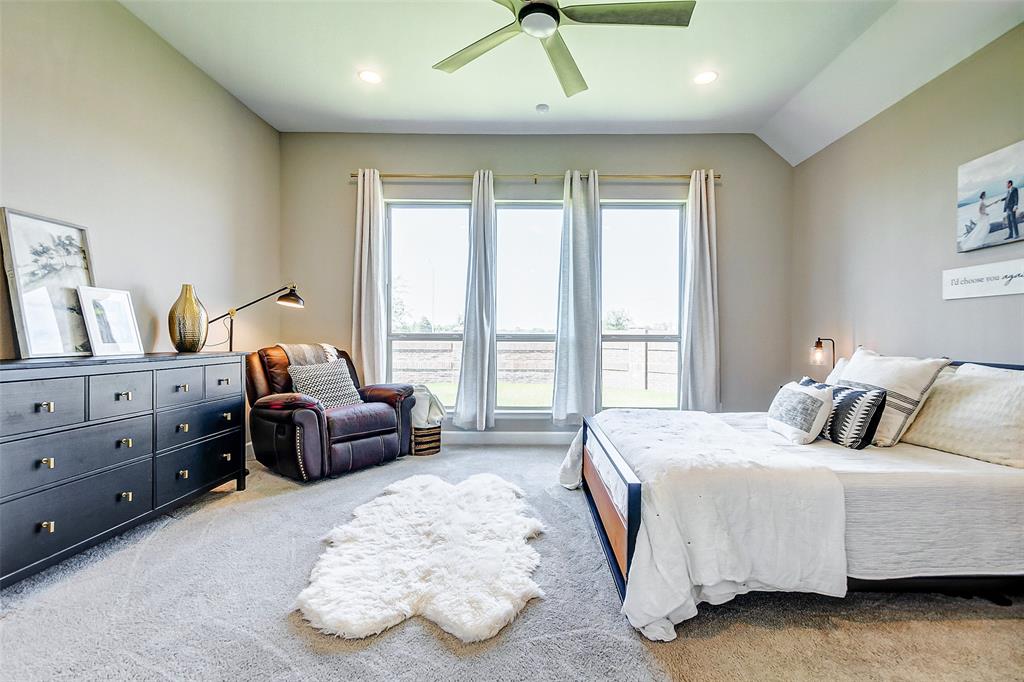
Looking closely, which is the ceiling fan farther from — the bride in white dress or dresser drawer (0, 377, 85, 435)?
dresser drawer (0, 377, 85, 435)

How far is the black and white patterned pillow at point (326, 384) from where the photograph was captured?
131 inches

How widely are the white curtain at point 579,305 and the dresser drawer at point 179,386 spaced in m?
2.82

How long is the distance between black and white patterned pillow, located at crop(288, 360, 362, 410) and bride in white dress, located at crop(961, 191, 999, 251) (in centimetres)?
428

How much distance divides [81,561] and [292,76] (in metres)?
3.32

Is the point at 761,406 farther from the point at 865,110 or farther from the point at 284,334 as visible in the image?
the point at 284,334

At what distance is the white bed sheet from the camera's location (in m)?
1.58

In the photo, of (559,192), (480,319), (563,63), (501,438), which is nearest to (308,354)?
(480,319)

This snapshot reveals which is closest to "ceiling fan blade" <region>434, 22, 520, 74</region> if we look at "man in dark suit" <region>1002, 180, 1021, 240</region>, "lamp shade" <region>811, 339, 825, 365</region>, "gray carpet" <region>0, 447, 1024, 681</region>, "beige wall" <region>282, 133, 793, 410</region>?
"beige wall" <region>282, 133, 793, 410</region>

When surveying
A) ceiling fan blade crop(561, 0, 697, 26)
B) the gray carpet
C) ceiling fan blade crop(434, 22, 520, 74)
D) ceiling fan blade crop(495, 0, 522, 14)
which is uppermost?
ceiling fan blade crop(495, 0, 522, 14)

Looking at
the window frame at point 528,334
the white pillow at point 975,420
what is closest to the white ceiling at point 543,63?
the window frame at point 528,334

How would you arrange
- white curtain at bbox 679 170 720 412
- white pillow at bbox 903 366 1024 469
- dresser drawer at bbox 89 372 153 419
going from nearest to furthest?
white pillow at bbox 903 366 1024 469 → dresser drawer at bbox 89 372 153 419 → white curtain at bbox 679 170 720 412

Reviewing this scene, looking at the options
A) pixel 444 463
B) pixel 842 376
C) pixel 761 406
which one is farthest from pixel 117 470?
pixel 761 406

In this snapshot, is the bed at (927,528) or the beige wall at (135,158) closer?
the bed at (927,528)

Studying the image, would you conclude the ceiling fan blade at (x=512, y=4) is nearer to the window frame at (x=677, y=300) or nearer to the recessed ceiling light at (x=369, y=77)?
the recessed ceiling light at (x=369, y=77)
